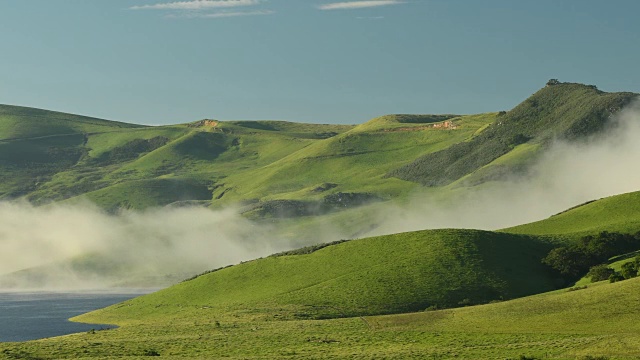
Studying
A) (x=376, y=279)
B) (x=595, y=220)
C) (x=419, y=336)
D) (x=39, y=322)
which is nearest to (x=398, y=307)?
(x=376, y=279)

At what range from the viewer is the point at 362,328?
10262 cm

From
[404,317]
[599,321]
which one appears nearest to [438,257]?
[404,317]

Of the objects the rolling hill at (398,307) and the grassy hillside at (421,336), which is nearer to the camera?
the grassy hillside at (421,336)

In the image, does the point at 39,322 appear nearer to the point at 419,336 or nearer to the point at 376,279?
the point at 376,279

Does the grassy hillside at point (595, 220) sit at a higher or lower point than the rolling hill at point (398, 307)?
higher

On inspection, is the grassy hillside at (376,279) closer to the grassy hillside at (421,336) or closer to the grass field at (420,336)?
the grass field at (420,336)

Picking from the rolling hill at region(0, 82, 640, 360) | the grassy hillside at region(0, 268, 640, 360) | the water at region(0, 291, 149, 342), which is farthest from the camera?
the water at region(0, 291, 149, 342)

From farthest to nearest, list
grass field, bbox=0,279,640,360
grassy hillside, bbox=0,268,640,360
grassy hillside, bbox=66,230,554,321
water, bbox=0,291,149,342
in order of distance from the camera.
→ water, bbox=0,291,149,342, grassy hillside, bbox=66,230,554,321, grass field, bbox=0,279,640,360, grassy hillside, bbox=0,268,640,360

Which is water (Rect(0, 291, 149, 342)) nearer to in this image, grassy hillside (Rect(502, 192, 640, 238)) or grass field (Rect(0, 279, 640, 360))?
grass field (Rect(0, 279, 640, 360))

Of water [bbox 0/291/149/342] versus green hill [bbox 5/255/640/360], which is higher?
water [bbox 0/291/149/342]

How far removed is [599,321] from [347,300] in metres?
46.3

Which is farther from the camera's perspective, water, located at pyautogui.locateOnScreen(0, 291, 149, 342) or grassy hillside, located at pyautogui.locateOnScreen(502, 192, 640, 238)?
grassy hillside, located at pyautogui.locateOnScreen(502, 192, 640, 238)

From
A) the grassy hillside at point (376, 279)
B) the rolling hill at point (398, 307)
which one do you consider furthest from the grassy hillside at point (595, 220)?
the grassy hillside at point (376, 279)

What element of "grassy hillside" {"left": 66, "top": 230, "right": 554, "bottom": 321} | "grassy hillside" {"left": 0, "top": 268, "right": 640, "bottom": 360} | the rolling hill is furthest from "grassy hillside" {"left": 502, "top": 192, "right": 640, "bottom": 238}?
"grassy hillside" {"left": 0, "top": 268, "right": 640, "bottom": 360}
